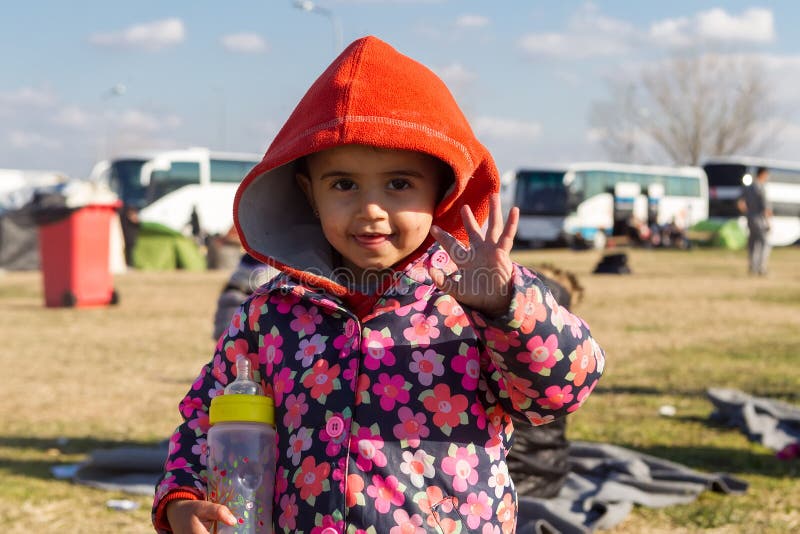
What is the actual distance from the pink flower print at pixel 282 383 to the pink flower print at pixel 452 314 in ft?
1.05

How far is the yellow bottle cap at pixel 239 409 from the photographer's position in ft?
6.60

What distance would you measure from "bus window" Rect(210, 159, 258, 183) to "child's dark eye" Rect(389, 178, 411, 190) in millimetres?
32279

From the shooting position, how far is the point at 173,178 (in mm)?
33188

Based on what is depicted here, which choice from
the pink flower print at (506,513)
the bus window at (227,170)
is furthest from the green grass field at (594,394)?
the bus window at (227,170)

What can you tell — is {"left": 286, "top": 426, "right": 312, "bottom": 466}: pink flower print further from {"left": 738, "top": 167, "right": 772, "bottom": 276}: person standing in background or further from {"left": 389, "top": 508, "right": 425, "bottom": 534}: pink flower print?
{"left": 738, "top": 167, "right": 772, "bottom": 276}: person standing in background

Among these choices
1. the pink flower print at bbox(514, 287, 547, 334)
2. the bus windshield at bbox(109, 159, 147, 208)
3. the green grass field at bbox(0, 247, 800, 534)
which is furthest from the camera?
the bus windshield at bbox(109, 159, 147, 208)

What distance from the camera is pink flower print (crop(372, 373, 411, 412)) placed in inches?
81.2

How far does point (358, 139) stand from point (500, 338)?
1.64 ft

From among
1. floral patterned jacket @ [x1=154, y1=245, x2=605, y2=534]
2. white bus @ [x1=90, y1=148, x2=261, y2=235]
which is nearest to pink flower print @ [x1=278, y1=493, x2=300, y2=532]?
floral patterned jacket @ [x1=154, y1=245, x2=605, y2=534]

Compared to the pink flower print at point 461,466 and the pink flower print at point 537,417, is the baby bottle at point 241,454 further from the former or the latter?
the pink flower print at point 537,417

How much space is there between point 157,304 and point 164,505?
13598mm

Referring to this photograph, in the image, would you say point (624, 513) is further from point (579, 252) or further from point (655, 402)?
point (579, 252)

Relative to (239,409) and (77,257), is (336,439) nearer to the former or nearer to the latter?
(239,409)

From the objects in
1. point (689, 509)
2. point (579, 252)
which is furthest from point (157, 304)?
point (579, 252)
